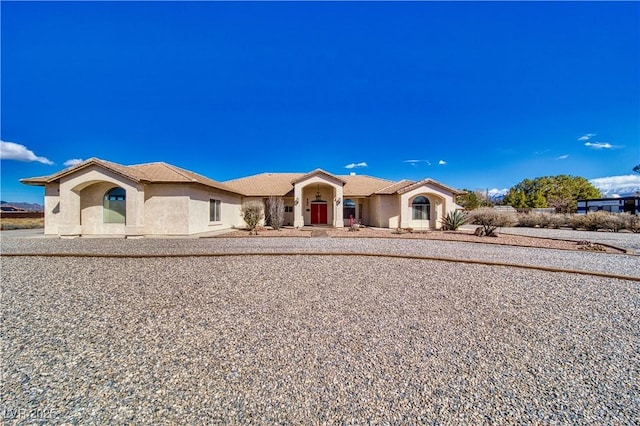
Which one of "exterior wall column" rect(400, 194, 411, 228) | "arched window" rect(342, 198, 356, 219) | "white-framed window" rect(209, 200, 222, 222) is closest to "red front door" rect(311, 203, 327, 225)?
"arched window" rect(342, 198, 356, 219)

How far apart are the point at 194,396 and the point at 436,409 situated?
253 cm

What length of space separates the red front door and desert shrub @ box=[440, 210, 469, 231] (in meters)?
10.5

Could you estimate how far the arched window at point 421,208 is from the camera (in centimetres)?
2322

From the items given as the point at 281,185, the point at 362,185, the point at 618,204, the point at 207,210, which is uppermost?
the point at 281,185

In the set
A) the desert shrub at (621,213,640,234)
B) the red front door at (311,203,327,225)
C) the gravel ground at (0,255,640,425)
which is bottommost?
the gravel ground at (0,255,640,425)

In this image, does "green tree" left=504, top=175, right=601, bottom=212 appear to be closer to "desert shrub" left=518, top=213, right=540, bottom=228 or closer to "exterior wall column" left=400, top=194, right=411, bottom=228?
"desert shrub" left=518, top=213, right=540, bottom=228

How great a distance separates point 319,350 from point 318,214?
72.8 feet

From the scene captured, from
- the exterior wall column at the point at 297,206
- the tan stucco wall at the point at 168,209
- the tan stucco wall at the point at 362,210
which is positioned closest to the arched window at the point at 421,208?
the tan stucco wall at the point at 362,210

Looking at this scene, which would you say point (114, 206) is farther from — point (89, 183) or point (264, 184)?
point (264, 184)

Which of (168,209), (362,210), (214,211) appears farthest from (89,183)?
(362,210)

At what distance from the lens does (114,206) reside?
54.4 feet

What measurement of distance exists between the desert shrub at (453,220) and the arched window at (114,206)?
2263 cm

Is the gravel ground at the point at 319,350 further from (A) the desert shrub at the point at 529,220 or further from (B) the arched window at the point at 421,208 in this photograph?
(A) the desert shrub at the point at 529,220

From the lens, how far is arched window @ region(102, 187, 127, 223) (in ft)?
54.2
